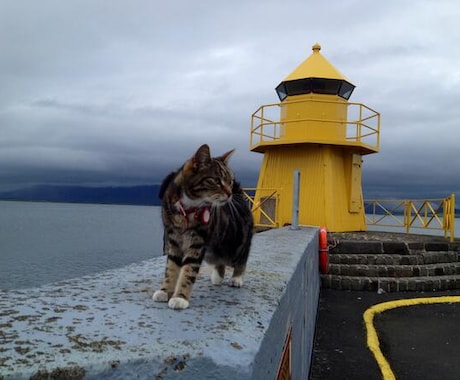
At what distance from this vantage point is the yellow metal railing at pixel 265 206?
16406mm

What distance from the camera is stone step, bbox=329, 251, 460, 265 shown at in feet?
39.8

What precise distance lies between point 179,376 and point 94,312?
31.2 inches

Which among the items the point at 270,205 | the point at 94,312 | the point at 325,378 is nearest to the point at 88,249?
the point at 270,205

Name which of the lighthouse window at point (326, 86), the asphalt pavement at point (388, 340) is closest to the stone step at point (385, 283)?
the asphalt pavement at point (388, 340)

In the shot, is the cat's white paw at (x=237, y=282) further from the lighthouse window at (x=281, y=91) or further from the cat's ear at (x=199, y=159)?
the lighthouse window at (x=281, y=91)

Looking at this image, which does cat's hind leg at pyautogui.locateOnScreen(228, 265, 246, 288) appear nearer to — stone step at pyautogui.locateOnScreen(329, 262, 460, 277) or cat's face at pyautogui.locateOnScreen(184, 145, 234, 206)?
cat's face at pyautogui.locateOnScreen(184, 145, 234, 206)

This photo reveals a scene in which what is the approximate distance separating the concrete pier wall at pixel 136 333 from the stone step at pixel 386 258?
9375mm

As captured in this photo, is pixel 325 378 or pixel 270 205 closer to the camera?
pixel 325 378

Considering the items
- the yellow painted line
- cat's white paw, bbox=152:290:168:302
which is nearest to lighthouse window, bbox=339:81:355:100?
the yellow painted line

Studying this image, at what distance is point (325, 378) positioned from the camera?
19.8 ft

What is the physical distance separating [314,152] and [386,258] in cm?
546

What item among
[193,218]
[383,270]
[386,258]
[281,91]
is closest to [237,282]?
[193,218]

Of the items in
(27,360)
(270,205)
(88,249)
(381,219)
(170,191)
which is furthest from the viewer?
(88,249)

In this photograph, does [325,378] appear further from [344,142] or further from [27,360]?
[344,142]
